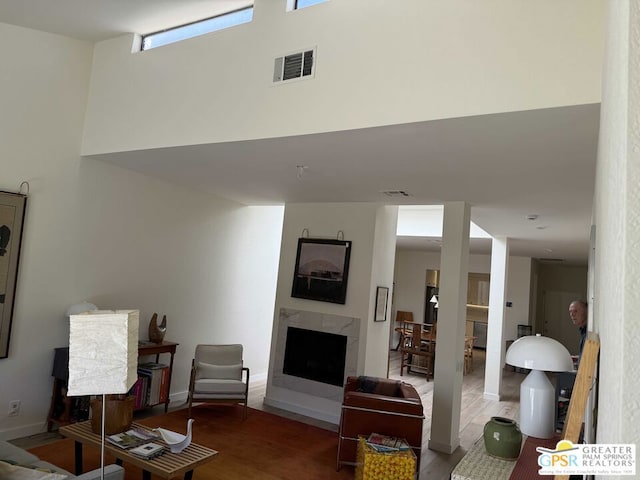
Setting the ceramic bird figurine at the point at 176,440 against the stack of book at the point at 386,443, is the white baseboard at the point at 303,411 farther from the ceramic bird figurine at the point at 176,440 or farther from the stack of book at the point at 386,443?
the ceramic bird figurine at the point at 176,440

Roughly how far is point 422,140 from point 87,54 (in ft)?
11.9

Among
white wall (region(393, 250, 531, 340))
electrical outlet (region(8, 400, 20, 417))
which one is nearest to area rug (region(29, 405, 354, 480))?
electrical outlet (region(8, 400, 20, 417))

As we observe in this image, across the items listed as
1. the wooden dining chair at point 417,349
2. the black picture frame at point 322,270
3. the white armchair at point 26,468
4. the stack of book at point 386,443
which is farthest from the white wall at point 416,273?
the white armchair at point 26,468

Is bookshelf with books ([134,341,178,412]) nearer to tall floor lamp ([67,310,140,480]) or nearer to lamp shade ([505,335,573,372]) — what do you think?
tall floor lamp ([67,310,140,480])

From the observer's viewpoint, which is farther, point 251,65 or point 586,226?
point 586,226

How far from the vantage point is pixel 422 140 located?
9.90ft

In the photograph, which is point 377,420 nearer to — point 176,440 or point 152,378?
point 176,440

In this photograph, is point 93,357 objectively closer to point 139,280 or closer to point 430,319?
point 139,280

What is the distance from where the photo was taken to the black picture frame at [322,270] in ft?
19.0

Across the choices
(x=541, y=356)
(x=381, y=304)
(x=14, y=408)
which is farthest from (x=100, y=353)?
(x=381, y=304)

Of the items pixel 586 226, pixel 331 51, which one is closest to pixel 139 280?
pixel 331 51

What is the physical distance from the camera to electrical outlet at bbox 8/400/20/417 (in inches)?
160

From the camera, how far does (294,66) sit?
3.22m

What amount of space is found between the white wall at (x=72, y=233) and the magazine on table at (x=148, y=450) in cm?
185
